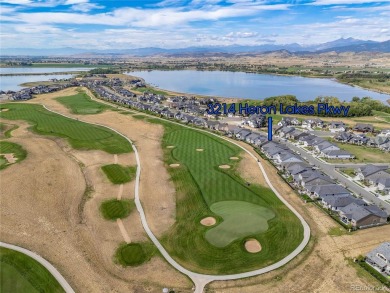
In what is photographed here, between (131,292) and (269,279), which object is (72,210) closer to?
(131,292)

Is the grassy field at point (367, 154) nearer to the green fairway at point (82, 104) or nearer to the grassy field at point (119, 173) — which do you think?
the grassy field at point (119, 173)

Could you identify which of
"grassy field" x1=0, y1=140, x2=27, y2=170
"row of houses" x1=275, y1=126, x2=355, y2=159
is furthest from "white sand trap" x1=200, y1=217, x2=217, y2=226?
"grassy field" x1=0, y1=140, x2=27, y2=170

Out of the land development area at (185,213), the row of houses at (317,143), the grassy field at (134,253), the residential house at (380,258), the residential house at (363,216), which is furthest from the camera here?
the row of houses at (317,143)

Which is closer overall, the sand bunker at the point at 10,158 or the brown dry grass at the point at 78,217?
the brown dry grass at the point at 78,217

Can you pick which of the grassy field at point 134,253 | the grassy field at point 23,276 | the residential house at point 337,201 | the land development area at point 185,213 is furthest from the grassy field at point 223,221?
the grassy field at point 23,276

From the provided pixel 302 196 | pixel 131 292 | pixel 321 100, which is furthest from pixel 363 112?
pixel 131 292

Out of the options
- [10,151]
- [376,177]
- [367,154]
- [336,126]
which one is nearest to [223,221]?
[376,177]

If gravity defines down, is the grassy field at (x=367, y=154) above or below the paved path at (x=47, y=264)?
above

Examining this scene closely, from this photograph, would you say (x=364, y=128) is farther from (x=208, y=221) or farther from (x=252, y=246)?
(x=252, y=246)

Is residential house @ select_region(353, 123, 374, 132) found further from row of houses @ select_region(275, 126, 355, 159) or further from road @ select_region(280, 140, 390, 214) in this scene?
road @ select_region(280, 140, 390, 214)
